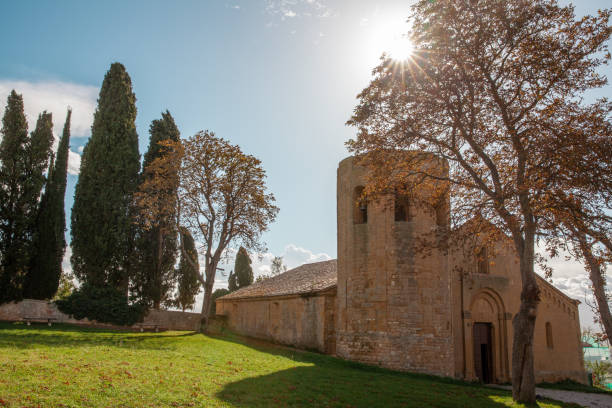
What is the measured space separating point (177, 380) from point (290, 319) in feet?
49.3

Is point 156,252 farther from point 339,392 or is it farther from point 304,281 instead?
point 339,392

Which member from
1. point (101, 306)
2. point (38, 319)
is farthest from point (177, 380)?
point (101, 306)

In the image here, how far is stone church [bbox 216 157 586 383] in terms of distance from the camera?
18.8 metres

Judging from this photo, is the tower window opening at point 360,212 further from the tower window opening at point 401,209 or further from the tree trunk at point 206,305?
the tree trunk at point 206,305

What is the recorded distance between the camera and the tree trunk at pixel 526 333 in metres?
12.4

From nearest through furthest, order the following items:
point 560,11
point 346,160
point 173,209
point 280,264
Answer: point 560,11, point 346,160, point 173,209, point 280,264

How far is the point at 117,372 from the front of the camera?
10422mm

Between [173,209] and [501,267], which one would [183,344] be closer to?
[173,209]

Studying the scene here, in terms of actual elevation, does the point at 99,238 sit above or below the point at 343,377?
above

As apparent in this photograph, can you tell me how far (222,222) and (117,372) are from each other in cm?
1609

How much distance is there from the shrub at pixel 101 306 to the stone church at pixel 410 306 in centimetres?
857

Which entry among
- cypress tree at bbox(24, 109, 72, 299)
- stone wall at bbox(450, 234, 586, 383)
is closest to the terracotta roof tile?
stone wall at bbox(450, 234, 586, 383)

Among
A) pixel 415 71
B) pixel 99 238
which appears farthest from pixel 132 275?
pixel 415 71

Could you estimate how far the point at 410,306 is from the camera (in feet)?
61.9
